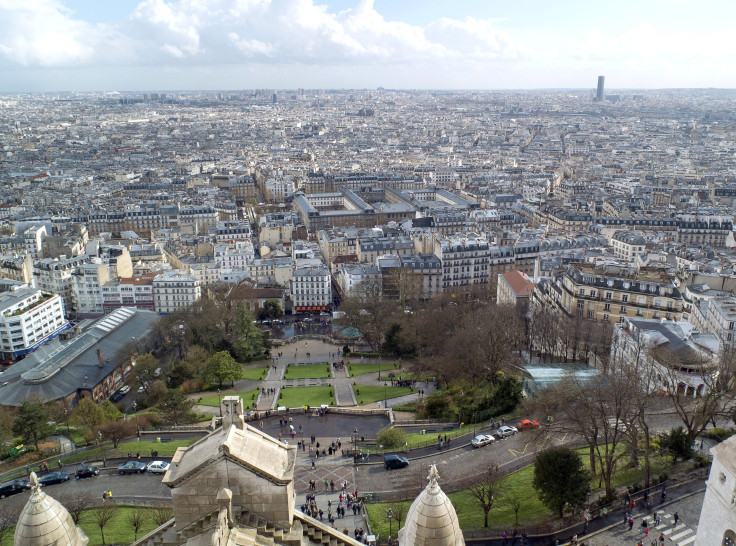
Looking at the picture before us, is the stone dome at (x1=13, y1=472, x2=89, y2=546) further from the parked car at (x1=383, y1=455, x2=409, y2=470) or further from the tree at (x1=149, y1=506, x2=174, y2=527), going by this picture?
the parked car at (x1=383, y1=455, x2=409, y2=470)

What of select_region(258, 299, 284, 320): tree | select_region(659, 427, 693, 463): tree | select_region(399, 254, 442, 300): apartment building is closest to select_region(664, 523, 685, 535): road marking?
select_region(659, 427, 693, 463): tree

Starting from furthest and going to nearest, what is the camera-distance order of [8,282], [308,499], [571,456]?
[8,282]
[308,499]
[571,456]

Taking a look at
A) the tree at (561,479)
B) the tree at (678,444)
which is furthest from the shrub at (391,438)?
the tree at (678,444)

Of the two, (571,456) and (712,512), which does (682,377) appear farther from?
(712,512)

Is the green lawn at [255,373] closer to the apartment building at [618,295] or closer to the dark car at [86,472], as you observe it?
the dark car at [86,472]

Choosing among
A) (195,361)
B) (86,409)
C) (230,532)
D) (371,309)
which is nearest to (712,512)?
(230,532)
